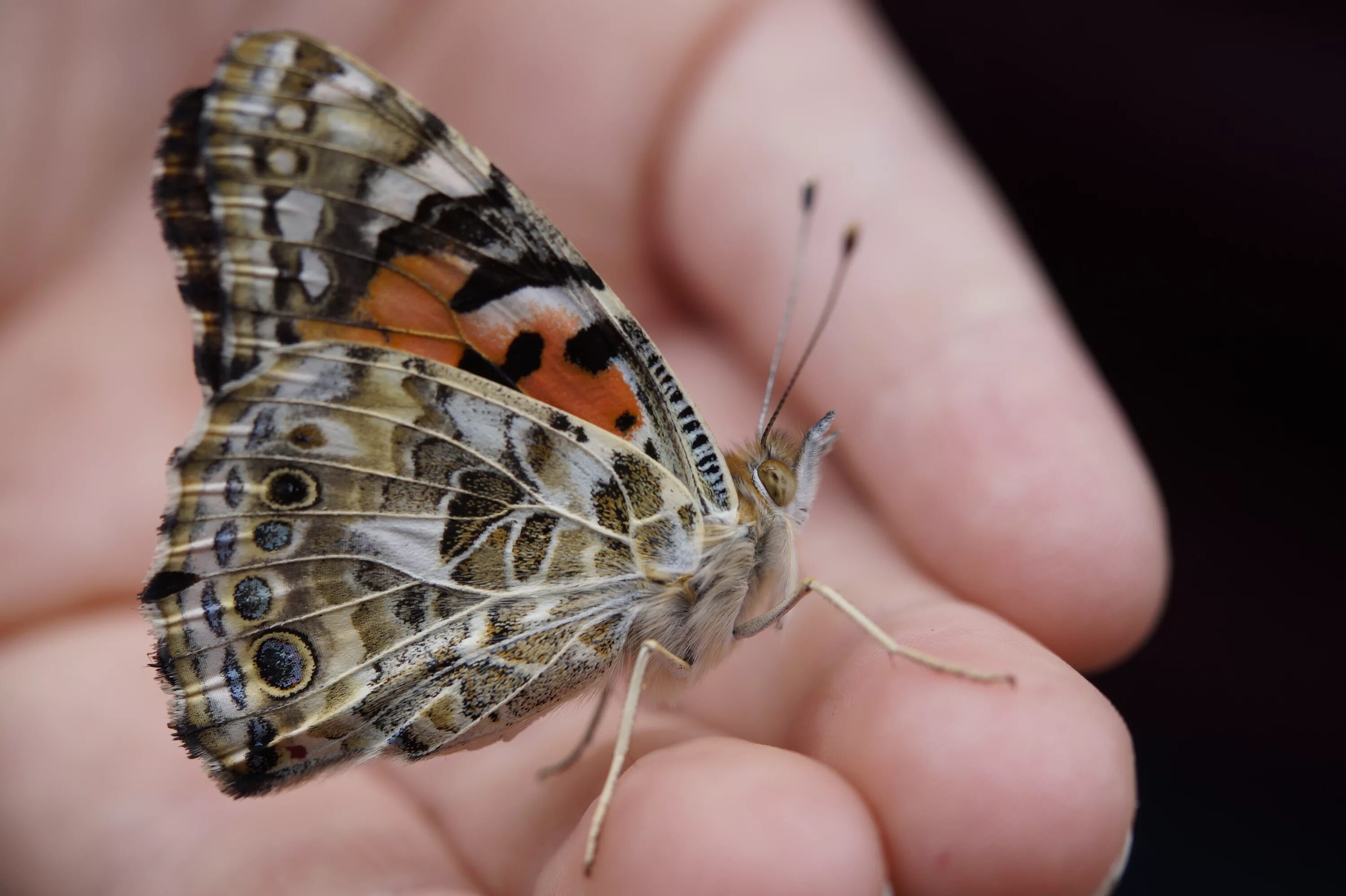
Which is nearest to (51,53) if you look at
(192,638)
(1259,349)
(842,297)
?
(192,638)

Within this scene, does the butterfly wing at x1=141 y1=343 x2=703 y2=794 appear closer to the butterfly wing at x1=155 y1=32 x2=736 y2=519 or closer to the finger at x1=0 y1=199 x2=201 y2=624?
the butterfly wing at x1=155 y1=32 x2=736 y2=519

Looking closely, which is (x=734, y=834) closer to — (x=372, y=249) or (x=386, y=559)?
(x=386, y=559)

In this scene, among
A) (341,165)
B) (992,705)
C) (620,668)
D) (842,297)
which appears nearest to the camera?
(992,705)

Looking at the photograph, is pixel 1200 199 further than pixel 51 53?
Yes

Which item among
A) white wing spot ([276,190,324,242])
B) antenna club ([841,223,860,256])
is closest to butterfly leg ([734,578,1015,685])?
antenna club ([841,223,860,256])

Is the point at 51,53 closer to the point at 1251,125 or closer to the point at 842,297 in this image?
the point at 842,297
